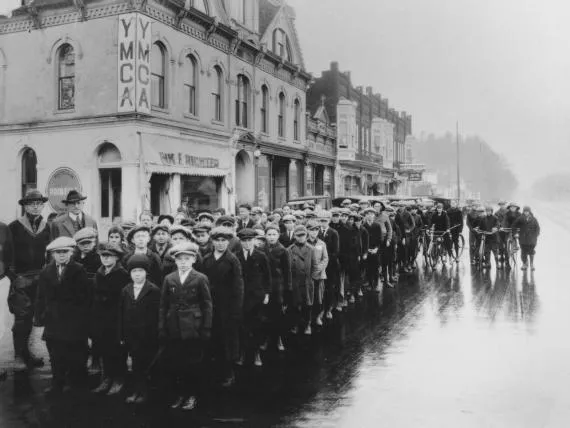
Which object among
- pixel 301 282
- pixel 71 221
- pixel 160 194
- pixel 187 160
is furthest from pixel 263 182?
pixel 71 221

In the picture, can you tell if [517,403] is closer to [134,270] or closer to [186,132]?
[134,270]

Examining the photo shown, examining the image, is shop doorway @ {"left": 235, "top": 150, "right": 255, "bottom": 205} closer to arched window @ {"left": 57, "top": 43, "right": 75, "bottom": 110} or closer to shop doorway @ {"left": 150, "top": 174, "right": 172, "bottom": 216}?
shop doorway @ {"left": 150, "top": 174, "right": 172, "bottom": 216}

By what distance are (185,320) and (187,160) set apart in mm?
13636

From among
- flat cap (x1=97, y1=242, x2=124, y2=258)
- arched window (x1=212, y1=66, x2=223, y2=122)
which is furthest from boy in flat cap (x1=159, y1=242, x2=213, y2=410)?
arched window (x1=212, y1=66, x2=223, y2=122)

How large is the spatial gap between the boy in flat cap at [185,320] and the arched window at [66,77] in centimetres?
1342

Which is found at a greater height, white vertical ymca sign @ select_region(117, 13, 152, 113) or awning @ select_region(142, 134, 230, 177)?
white vertical ymca sign @ select_region(117, 13, 152, 113)

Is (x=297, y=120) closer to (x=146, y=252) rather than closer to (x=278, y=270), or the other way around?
(x=278, y=270)

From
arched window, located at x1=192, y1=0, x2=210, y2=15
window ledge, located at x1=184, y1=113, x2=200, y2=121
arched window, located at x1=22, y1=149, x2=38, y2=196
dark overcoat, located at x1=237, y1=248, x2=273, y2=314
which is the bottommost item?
dark overcoat, located at x1=237, y1=248, x2=273, y2=314

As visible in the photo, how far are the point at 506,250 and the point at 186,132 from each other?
1078cm

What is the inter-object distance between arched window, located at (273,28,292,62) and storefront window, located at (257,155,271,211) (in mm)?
5481

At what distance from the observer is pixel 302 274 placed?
28.1ft

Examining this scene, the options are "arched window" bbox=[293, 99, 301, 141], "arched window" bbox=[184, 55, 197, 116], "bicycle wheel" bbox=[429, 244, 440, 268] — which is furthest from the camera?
"arched window" bbox=[293, 99, 301, 141]

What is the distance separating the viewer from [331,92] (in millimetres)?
37781

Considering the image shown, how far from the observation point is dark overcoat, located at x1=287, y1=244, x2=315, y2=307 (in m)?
8.45
